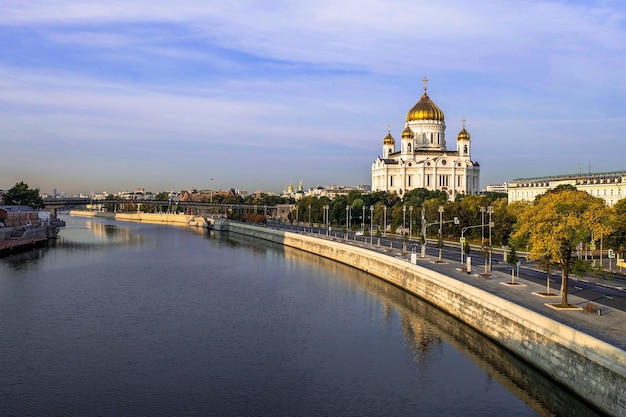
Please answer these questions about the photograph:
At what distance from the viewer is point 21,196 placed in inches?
4835

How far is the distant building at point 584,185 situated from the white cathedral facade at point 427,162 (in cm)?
1164

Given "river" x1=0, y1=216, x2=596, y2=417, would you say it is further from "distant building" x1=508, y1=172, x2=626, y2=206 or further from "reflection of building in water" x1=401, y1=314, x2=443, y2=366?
"distant building" x1=508, y1=172, x2=626, y2=206

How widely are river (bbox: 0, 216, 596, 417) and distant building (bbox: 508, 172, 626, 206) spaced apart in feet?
171

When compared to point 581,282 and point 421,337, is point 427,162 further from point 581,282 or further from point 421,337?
point 421,337

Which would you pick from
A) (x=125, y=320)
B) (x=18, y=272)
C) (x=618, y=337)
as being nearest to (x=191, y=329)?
(x=125, y=320)

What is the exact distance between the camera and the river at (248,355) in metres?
23.5

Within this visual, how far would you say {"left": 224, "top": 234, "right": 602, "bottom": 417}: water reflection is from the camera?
78.0 ft

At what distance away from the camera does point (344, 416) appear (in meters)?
22.5

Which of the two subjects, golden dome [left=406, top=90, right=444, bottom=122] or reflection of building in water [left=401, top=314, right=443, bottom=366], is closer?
reflection of building in water [left=401, top=314, right=443, bottom=366]

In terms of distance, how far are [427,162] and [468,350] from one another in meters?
102

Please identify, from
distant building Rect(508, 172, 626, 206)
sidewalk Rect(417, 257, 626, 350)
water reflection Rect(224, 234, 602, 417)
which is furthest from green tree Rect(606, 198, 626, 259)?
distant building Rect(508, 172, 626, 206)

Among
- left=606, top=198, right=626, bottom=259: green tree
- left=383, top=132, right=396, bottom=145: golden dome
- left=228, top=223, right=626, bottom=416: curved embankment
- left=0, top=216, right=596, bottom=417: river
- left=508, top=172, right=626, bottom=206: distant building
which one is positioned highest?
left=383, top=132, right=396, bottom=145: golden dome

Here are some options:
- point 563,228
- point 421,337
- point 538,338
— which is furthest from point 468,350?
point 563,228

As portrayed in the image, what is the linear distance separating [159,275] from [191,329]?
24.8m
